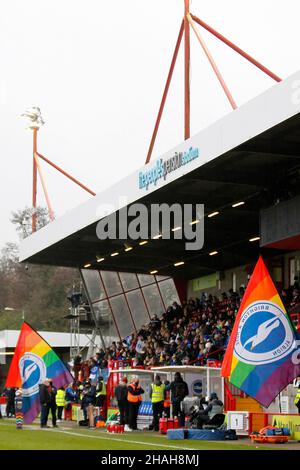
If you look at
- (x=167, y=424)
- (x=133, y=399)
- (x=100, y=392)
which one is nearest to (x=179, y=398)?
(x=167, y=424)

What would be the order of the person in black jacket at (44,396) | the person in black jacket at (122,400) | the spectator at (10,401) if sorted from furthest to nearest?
the spectator at (10,401) < the person in black jacket at (44,396) < the person in black jacket at (122,400)

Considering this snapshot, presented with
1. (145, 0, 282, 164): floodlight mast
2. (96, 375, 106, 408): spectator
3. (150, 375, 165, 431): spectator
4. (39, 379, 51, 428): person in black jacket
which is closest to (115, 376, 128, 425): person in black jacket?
(150, 375, 165, 431): spectator

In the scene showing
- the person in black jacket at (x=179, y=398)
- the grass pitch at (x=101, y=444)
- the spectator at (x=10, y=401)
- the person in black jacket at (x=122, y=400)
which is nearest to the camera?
the grass pitch at (x=101, y=444)

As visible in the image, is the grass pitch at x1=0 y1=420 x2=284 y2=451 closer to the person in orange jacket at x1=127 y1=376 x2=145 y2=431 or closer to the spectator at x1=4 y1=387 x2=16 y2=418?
the person in orange jacket at x1=127 y1=376 x2=145 y2=431

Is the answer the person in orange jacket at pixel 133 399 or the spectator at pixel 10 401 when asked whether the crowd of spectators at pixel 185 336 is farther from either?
the person in orange jacket at pixel 133 399

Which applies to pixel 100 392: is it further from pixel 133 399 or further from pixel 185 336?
pixel 185 336

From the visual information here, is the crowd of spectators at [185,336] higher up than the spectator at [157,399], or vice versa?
the crowd of spectators at [185,336]

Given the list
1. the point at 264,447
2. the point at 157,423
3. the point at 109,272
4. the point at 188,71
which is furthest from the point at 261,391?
the point at 109,272

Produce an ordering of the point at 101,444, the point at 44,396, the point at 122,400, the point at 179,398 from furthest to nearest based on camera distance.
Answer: the point at 44,396, the point at 122,400, the point at 179,398, the point at 101,444

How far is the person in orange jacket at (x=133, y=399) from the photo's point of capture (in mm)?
27422

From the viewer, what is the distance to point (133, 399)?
27.6m

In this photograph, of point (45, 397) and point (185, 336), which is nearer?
point (45, 397)

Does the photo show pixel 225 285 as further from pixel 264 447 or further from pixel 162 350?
Answer: pixel 264 447

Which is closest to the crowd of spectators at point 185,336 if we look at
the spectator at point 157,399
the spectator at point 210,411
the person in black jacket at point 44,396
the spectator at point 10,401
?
the spectator at point 157,399
